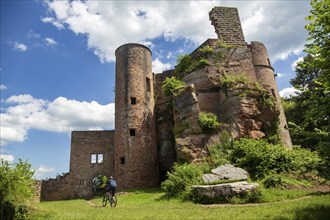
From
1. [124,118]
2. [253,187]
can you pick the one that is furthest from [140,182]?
[253,187]

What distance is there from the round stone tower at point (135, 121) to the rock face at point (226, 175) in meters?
9.31

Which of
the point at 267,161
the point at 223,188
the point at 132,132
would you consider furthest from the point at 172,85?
the point at 223,188

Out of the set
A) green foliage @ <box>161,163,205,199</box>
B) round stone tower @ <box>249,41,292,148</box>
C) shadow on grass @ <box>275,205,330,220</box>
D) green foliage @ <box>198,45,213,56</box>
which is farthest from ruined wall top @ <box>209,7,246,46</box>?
shadow on grass @ <box>275,205,330,220</box>

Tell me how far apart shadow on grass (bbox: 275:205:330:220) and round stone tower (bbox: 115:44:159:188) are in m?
15.2

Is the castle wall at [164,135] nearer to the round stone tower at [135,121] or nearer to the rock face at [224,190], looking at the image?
the round stone tower at [135,121]

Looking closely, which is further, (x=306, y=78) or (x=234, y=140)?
(x=306, y=78)

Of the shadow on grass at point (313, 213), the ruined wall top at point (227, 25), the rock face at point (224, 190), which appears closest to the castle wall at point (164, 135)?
the ruined wall top at point (227, 25)

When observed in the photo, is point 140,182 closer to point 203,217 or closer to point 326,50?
point 203,217

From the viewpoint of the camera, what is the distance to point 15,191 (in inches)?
348

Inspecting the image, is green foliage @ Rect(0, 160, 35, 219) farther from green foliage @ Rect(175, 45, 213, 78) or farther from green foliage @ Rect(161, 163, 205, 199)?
green foliage @ Rect(175, 45, 213, 78)

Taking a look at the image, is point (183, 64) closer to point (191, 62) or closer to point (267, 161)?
point (191, 62)

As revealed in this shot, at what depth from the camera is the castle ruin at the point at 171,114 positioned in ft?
61.8

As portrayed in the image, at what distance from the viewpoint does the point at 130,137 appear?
21.9 m

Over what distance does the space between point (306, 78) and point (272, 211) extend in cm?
2852
